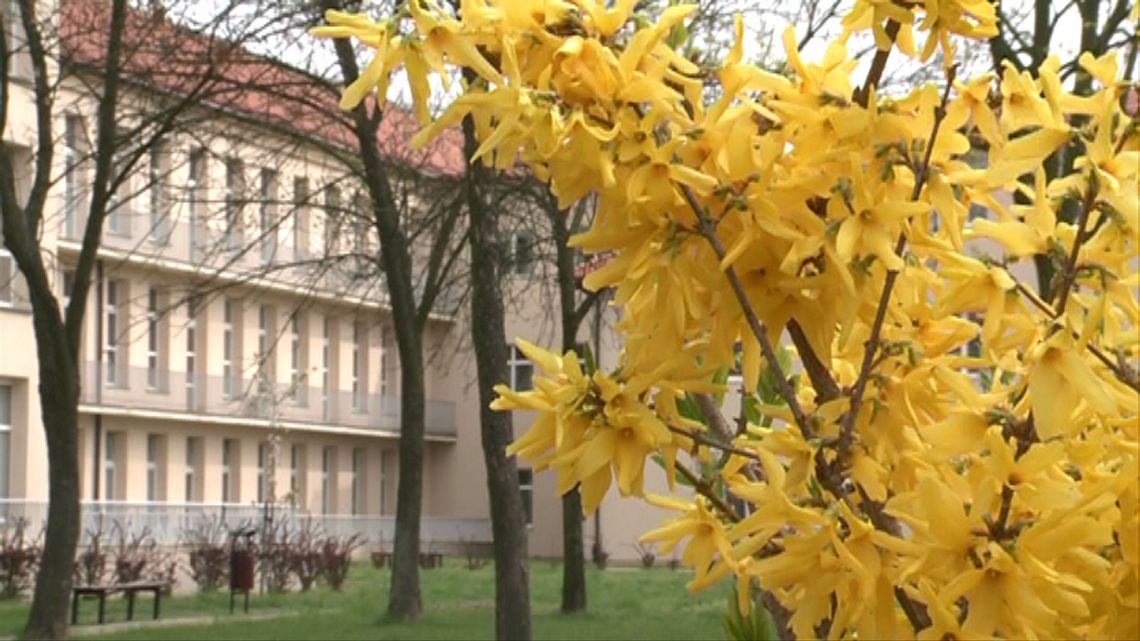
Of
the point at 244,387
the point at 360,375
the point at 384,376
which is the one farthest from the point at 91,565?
the point at 384,376

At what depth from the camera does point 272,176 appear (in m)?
22.6

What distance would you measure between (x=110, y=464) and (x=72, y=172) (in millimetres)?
30429

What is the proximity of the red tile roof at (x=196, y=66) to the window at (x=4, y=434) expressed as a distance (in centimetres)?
2539

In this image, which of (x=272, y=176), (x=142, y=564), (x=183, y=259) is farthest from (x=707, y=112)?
(x=183, y=259)

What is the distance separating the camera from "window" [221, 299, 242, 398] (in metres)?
56.4

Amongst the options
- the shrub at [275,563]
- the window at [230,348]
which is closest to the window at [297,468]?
the window at [230,348]

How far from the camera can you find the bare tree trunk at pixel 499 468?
45.4ft

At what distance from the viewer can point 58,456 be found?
18.9 m

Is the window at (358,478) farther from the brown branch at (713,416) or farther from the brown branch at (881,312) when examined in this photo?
the brown branch at (881,312)

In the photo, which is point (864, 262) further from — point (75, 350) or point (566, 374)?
point (75, 350)

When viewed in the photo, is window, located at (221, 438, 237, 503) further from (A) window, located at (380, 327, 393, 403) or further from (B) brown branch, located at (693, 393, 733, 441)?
(B) brown branch, located at (693, 393, 733, 441)

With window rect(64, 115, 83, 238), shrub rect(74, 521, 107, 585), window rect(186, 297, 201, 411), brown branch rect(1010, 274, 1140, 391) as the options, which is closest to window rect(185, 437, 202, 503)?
window rect(186, 297, 201, 411)

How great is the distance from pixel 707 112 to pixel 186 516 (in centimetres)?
4550

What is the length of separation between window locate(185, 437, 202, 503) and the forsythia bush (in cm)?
5404
